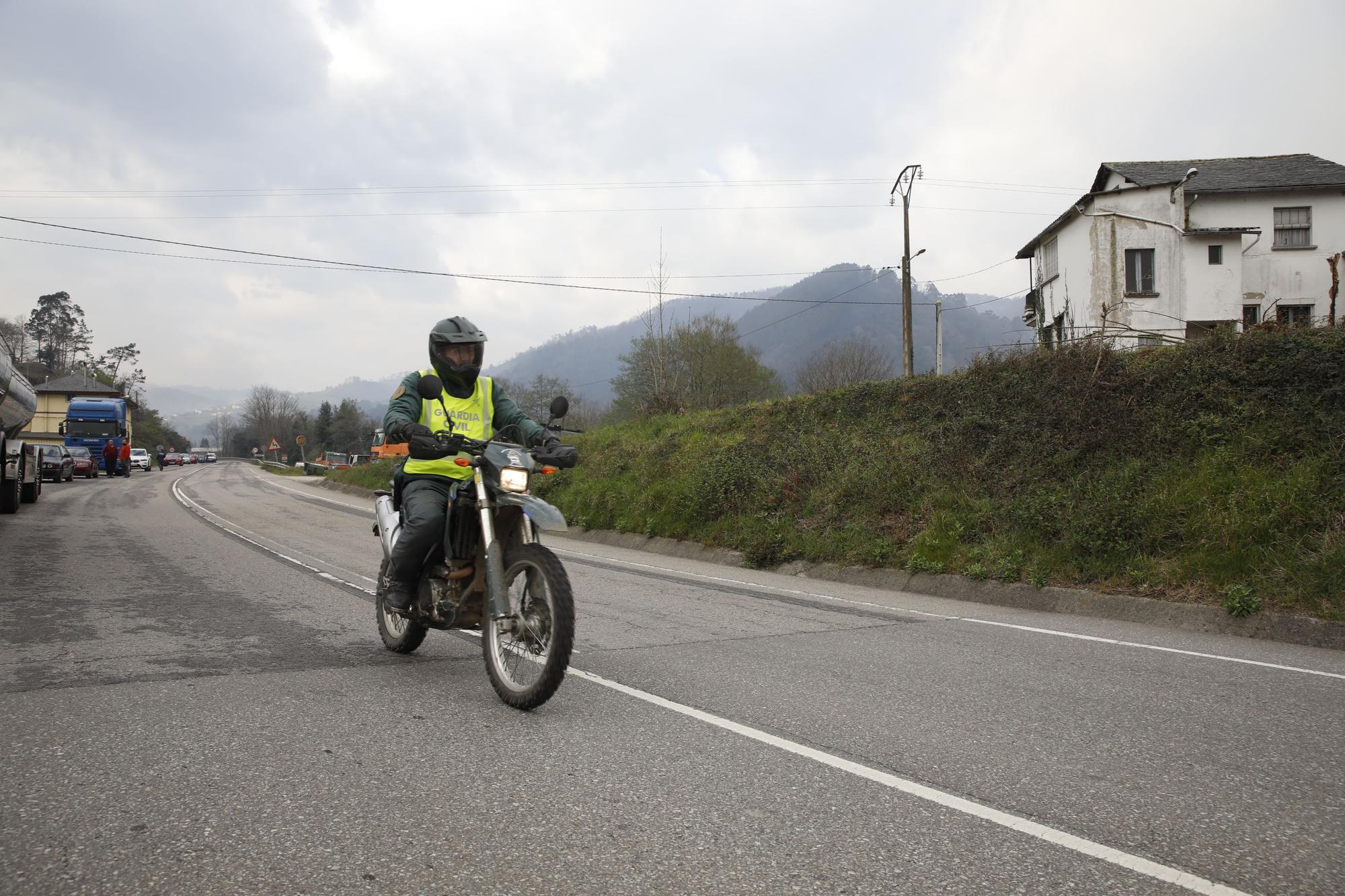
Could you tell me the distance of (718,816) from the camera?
330 cm

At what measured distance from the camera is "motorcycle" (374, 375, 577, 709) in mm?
4539

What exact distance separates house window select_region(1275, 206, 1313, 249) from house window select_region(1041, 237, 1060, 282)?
728 cm

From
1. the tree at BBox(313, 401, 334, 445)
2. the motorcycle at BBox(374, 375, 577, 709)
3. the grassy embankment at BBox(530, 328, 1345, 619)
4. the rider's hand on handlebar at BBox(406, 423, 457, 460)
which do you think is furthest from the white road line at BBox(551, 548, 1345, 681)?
the tree at BBox(313, 401, 334, 445)

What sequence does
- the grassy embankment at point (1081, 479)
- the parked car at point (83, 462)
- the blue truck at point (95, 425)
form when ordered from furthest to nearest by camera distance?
the blue truck at point (95, 425)
the parked car at point (83, 462)
the grassy embankment at point (1081, 479)

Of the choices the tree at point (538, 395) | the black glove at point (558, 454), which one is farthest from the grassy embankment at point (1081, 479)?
the tree at point (538, 395)

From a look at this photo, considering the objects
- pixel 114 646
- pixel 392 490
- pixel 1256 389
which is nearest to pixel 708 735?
pixel 392 490

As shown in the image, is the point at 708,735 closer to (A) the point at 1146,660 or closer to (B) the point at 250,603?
(A) the point at 1146,660

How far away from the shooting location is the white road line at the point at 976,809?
2.84 metres

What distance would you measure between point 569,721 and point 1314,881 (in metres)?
3.01

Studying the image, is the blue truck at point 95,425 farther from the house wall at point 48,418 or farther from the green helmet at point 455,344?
the green helmet at point 455,344

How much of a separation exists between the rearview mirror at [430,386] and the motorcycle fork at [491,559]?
0.46m

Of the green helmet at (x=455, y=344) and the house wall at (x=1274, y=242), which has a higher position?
the house wall at (x=1274, y=242)

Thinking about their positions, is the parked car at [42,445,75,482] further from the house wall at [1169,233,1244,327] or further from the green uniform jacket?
the house wall at [1169,233,1244,327]

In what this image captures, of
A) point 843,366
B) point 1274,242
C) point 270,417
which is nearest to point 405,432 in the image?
point 1274,242
